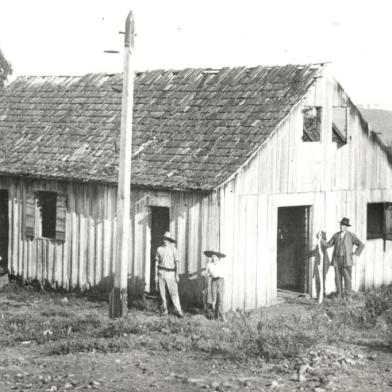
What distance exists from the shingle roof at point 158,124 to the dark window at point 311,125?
1.02 m

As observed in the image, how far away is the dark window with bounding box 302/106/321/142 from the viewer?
18.5 meters

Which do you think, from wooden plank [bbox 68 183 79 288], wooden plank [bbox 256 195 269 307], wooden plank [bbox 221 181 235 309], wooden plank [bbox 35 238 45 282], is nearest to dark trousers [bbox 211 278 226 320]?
wooden plank [bbox 221 181 235 309]

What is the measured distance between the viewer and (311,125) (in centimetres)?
2691

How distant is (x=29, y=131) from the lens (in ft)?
71.9

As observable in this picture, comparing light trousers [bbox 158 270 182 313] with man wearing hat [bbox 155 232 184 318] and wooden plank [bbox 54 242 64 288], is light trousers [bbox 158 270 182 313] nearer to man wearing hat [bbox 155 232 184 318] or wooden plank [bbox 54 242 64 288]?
man wearing hat [bbox 155 232 184 318]

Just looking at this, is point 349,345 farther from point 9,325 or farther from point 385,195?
point 385,195

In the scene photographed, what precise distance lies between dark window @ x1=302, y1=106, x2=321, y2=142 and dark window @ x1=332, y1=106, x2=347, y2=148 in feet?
1.68

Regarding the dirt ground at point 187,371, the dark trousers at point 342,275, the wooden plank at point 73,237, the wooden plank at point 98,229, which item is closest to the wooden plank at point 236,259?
the dark trousers at point 342,275

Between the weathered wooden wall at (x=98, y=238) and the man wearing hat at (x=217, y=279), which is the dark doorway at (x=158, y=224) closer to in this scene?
the weathered wooden wall at (x=98, y=238)

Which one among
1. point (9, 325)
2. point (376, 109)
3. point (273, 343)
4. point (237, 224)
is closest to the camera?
point (273, 343)

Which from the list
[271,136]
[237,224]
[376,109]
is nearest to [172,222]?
[237,224]

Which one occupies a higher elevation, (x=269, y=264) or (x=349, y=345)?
(x=269, y=264)

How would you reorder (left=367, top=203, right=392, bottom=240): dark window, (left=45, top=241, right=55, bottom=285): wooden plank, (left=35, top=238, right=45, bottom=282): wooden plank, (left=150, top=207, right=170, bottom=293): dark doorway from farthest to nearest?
(left=367, top=203, right=392, bottom=240): dark window, (left=35, top=238, right=45, bottom=282): wooden plank, (left=45, top=241, right=55, bottom=285): wooden plank, (left=150, top=207, right=170, bottom=293): dark doorway

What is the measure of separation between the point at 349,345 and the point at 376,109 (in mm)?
79167
